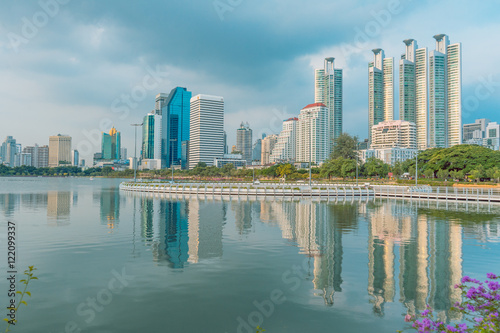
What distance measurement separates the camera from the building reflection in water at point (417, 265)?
10828 mm

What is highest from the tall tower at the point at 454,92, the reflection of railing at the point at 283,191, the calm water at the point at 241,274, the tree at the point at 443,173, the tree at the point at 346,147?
the tall tower at the point at 454,92

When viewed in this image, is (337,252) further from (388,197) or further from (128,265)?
(388,197)

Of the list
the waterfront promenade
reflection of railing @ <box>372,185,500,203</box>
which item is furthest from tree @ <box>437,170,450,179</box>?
reflection of railing @ <box>372,185,500,203</box>

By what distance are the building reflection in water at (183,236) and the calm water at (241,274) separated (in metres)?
0.11

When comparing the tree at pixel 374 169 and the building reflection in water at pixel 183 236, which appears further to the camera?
the tree at pixel 374 169

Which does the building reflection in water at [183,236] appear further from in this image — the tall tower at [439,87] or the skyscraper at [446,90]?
the skyscraper at [446,90]

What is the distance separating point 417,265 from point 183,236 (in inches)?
522

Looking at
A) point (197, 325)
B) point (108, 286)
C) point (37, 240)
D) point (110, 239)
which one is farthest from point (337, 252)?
point (37, 240)

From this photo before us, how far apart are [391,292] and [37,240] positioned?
1915 centimetres

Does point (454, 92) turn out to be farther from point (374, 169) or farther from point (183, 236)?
point (183, 236)

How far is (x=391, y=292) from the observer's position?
1144 cm

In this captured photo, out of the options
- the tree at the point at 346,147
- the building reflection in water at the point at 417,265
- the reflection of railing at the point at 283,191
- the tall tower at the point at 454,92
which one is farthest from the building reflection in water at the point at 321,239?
the tall tower at the point at 454,92

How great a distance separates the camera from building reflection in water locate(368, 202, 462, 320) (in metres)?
10.8

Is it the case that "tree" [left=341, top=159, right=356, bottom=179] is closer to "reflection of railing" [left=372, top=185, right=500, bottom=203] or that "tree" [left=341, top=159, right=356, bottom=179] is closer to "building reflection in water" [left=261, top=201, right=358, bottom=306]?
"reflection of railing" [left=372, top=185, right=500, bottom=203]
